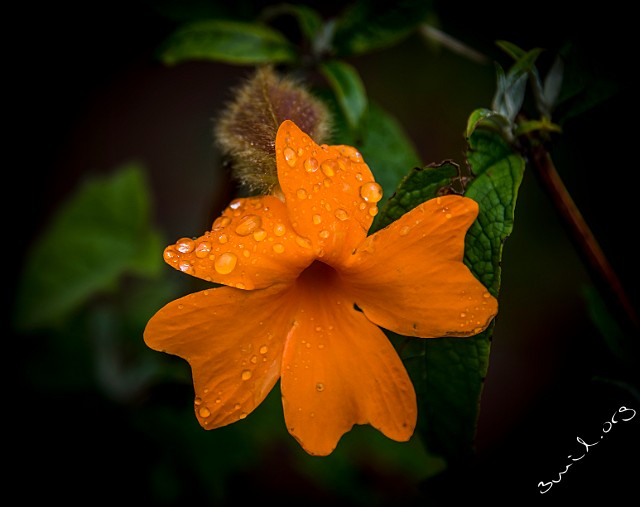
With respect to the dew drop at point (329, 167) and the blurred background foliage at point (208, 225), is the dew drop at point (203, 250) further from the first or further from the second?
the blurred background foliage at point (208, 225)

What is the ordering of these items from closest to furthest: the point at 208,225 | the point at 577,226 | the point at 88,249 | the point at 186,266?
1. the point at 186,266
2. the point at 577,226
3. the point at 208,225
4. the point at 88,249

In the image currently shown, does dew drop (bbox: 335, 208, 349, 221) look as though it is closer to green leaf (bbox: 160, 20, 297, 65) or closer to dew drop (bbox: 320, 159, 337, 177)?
dew drop (bbox: 320, 159, 337, 177)

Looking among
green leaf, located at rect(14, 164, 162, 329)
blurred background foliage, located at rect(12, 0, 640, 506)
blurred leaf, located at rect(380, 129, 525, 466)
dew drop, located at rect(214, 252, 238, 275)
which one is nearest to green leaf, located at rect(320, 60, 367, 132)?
blurred background foliage, located at rect(12, 0, 640, 506)

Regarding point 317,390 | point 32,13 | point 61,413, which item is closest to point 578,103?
point 317,390

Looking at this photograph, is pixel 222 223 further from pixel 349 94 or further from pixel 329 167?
pixel 349 94

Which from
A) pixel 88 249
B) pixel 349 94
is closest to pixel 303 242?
pixel 349 94

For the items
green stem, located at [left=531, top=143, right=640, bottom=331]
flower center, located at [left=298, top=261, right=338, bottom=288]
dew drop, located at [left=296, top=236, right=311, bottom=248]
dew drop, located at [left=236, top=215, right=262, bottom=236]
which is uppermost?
dew drop, located at [left=236, top=215, right=262, bottom=236]
